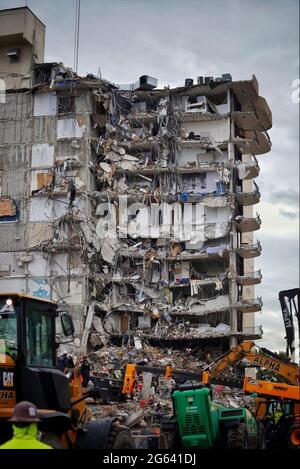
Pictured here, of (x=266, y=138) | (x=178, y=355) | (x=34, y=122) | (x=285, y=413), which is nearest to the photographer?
(x=285, y=413)

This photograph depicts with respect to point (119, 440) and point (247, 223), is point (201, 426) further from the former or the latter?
point (247, 223)

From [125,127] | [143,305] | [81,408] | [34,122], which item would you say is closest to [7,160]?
[34,122]

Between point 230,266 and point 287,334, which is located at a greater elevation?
point 230,266

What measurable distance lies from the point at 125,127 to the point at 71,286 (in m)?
12.0

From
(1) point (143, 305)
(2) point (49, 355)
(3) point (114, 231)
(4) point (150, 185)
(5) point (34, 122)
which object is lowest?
(2) point (49, 355)

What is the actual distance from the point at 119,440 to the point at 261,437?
5278 mm

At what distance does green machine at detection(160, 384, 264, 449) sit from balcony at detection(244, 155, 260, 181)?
3464 centimetres

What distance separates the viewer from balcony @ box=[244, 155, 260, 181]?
4884cm

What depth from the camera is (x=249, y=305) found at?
46.0m

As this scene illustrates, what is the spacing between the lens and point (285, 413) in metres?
16.7

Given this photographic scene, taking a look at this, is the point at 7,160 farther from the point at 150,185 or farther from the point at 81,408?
the point at 81,408

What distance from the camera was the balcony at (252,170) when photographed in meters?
48.8

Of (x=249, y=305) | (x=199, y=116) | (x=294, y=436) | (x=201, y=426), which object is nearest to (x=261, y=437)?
(x=294, y=436)

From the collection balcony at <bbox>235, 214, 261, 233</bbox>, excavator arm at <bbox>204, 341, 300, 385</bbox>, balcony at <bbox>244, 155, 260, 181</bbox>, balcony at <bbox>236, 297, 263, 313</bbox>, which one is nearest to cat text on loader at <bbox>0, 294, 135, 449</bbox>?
excavator arm at <bbox>204, 341, 300, 385</bbox>
